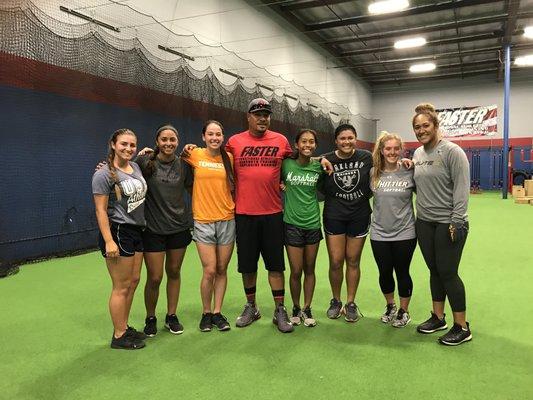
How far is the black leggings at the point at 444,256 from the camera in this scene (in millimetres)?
2619

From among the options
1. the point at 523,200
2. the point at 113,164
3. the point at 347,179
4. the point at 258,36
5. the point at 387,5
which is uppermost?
the point at 387,5

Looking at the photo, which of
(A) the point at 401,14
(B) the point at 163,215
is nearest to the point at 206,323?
(B) the point at 163,215

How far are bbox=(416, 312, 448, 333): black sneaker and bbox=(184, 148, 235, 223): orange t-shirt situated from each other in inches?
60.4

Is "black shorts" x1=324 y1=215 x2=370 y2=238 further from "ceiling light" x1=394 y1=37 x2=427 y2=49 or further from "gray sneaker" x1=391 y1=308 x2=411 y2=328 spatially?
"ceiling light" x1=394 y1=37 x2=427 y2=49

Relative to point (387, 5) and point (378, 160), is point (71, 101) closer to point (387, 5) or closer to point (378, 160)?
point (378, 160)

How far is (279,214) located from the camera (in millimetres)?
2961

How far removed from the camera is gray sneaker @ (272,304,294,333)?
2900mm

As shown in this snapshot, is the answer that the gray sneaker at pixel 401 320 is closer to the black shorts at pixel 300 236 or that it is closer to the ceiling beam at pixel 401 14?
Result: the black shorts at pixel 300 236

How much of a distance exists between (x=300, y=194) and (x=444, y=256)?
102 centimetres

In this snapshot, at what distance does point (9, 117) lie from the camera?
4930mm

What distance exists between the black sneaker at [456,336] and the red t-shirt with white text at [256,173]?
4.44 ft

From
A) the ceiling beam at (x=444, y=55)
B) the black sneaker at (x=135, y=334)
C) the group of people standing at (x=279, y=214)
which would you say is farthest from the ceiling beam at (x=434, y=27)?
the black sneaker at (x=135, y=334)

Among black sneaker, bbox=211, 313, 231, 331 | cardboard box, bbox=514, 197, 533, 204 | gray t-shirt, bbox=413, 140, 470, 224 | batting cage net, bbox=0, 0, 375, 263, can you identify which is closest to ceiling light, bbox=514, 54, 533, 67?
cardboard box, bbox=514, 197, 533, 204

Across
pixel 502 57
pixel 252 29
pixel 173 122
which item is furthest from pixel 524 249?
pixel 502 57
